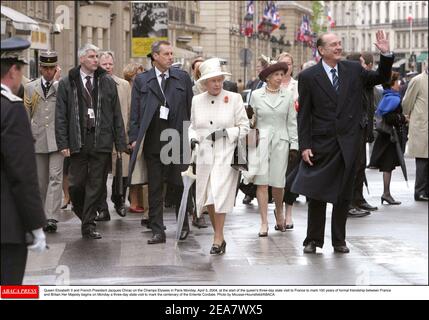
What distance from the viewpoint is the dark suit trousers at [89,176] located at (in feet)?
45.4

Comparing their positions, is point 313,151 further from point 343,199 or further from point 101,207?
point 101,207

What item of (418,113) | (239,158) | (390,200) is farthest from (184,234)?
(418,113)

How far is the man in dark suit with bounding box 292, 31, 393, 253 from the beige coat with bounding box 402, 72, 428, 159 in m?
7.24

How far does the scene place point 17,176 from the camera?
270 inches

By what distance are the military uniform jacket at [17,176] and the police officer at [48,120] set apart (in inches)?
303

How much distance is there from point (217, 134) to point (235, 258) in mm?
1209

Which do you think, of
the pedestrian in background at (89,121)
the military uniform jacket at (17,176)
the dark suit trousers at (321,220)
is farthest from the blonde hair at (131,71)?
the military uniform jacket at (17,176)

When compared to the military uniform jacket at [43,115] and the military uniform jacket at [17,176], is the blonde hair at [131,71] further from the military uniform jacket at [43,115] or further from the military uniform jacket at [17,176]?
the military uniform jacket at [17,176]

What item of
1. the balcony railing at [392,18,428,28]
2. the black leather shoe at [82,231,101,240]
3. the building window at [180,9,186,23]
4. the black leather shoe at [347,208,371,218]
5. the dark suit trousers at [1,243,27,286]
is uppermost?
the balcony railing at [392,18,428,28]

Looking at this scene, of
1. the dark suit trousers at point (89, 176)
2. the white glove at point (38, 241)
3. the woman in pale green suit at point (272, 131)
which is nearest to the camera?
the white glove at point (38, 241)

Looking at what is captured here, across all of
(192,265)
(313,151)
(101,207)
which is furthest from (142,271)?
(101,207)

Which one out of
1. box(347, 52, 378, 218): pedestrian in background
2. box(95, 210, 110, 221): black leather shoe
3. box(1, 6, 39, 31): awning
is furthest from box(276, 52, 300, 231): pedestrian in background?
box(1, 6, 39, 31): awning

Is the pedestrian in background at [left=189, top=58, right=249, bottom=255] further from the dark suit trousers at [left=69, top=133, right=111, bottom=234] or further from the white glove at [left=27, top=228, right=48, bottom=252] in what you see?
the white glove at [left=27, top=228, right=48, bottom=252]

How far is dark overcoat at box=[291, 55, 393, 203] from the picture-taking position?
12375 mm
